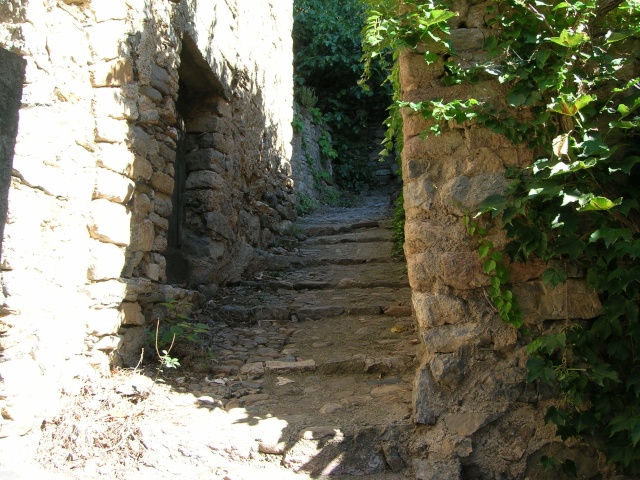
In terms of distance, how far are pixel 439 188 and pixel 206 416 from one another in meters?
1.56

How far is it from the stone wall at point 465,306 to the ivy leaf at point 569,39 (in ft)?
1.05

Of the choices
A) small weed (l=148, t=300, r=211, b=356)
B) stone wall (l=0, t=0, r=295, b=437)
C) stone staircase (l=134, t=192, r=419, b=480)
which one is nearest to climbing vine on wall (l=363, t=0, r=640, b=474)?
stone staircase (l=134, t=192, r=419, b=480)

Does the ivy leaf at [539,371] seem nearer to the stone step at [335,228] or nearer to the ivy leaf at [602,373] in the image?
the ivy leaf at [602,373]

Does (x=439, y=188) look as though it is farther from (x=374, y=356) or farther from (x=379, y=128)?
(x=379, y=128)

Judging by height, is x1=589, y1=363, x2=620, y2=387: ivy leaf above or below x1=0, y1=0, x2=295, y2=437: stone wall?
below

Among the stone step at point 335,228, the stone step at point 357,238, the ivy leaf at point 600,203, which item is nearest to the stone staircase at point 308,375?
the stone step at point 357,238

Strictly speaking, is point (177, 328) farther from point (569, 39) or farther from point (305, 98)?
point (305, 98)

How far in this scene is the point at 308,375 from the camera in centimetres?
322

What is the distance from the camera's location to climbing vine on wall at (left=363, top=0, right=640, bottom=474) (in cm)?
209

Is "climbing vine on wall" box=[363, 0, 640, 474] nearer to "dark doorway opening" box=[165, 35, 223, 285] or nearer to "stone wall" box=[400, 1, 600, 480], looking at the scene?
"stone wall" box=[400, 1, 600, 480]

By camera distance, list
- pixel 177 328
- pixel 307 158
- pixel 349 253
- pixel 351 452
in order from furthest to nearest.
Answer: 1. pixel 307 158
2. pixel 349 253
3. pixel 177 328
4. pixel 351 452

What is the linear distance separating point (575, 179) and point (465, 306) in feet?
2.21

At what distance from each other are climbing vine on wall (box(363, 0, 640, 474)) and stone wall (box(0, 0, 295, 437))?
166 centimetres

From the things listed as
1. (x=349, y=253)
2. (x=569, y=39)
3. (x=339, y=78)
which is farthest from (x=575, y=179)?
(x=339, y=78)
